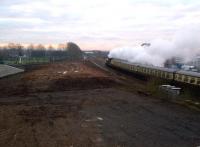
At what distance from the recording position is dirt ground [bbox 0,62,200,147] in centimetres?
1410

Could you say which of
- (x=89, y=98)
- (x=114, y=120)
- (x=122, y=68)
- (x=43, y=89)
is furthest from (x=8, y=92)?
(x=122, y=68)

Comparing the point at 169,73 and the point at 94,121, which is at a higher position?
the point at 169,73

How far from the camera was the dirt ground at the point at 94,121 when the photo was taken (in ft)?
46.3

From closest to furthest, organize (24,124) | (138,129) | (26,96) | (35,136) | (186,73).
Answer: (35,136)
(138,129)
(24,124)
(26,96)
(186,73)

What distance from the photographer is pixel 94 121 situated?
17969mm

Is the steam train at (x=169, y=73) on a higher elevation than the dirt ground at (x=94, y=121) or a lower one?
higher

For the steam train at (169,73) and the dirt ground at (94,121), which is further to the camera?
the steam train at (169,73)

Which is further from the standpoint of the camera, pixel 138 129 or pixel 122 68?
pixel 122 68

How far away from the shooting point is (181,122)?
17.6 metres

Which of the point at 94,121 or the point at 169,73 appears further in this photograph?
the point at 169,73

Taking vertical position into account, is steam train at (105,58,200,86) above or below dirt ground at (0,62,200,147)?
above

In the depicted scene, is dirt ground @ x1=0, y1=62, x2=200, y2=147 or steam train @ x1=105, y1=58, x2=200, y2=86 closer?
dirt ground @ x1=0, y1=62, x2=200, y2=147

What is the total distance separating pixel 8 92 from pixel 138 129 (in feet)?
61.9

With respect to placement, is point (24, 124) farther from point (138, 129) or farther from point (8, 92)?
point (8, 92)
